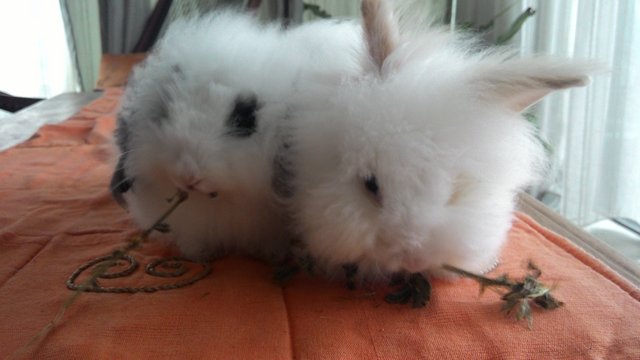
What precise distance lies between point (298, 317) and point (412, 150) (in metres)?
0.22

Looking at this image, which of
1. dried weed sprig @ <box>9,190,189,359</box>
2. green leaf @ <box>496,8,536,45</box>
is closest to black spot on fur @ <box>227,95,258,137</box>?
dried weed sprig @ <box>9,190,189,359</box>

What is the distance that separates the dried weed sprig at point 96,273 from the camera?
54 cm

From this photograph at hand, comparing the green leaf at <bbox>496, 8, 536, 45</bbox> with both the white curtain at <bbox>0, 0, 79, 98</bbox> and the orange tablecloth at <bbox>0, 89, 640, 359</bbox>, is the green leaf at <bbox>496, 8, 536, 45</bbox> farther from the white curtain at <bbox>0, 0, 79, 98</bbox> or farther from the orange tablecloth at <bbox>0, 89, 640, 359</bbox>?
the white curtain at <bbox>0, 0, 79, 98</bbox>

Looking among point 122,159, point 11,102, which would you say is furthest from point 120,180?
point 11,102

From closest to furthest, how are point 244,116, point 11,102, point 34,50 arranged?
point 244,116 < point 11,102 < point 34,50

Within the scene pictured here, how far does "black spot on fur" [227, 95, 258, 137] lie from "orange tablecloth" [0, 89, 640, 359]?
18cm

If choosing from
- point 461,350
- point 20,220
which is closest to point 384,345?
point 461,350

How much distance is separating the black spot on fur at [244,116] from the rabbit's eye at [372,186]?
160 millimetres

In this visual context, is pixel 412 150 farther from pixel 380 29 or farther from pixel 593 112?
pixel 593 112

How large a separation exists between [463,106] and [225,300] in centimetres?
33

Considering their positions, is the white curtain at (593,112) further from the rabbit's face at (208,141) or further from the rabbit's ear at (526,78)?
the rabbit's face at (208,141)

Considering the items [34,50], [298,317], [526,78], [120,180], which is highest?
[34,50]

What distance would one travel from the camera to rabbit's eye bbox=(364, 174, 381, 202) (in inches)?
21.5

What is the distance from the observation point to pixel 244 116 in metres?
0.63
